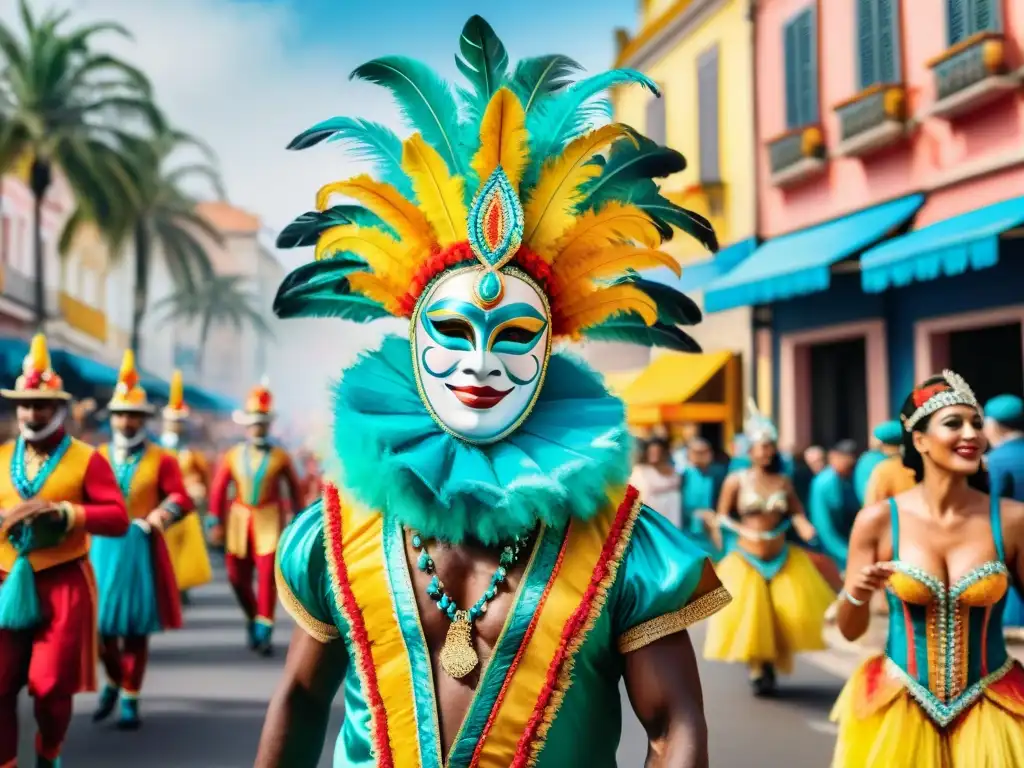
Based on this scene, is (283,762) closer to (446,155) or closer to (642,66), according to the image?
(446,155)

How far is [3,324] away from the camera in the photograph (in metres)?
29.8

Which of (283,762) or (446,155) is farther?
(446,155)

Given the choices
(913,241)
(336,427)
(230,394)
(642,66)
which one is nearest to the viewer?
(336,427)

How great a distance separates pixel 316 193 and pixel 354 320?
1.23ft

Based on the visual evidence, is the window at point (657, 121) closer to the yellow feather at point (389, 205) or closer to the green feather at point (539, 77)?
the green feather at point (539, 77)

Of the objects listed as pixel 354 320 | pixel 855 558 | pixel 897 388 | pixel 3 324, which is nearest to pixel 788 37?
pixel 897 388

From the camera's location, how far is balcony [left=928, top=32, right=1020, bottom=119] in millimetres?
11203

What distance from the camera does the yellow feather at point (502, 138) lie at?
8.57 feet

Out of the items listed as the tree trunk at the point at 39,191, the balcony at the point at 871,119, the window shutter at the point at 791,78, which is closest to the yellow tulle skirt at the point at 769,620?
the balcony at the point at 871,119

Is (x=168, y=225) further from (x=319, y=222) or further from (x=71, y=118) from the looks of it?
(x=319, y=222)

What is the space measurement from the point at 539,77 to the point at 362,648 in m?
1.39

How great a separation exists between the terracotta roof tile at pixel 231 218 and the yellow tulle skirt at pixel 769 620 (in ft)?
209

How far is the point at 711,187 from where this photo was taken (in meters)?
18.2

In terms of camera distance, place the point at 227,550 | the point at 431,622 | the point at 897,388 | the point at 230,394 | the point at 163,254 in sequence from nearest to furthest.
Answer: the point at 431,622 < the point at 227,550 < the point at 897,388 < the point at 163,254 < the point at 230,394
